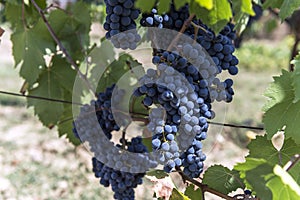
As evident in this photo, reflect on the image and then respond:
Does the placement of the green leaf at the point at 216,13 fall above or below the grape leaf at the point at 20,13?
below

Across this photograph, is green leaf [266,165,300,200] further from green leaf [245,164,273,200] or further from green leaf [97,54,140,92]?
green leaf [97,54,140,92]

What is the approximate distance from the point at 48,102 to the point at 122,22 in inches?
35.8

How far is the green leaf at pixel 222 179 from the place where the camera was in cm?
146

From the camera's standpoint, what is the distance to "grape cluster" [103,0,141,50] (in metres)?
1.28

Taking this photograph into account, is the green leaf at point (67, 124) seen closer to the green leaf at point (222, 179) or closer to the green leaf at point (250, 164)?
the green leaf at point (222, 179)

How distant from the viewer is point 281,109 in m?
1.34

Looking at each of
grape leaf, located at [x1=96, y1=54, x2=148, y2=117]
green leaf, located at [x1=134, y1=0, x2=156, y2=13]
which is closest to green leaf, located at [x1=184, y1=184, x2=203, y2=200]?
grape leaf, located at [x1=96, y1=54, x2=148, y2=117]

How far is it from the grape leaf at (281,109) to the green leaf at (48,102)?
1.01 m

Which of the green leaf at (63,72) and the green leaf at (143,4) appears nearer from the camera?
the green leaf at (143,4)

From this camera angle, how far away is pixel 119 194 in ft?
5.86

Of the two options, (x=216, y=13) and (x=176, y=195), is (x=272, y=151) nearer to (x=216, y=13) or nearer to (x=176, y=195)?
(x=176, y=195)

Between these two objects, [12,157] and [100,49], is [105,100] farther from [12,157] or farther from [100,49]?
[12,157]

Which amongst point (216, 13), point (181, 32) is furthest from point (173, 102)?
point (216, 13)

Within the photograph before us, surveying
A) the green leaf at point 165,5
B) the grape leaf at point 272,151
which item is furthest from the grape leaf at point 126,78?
the green leaf at point 165,5
